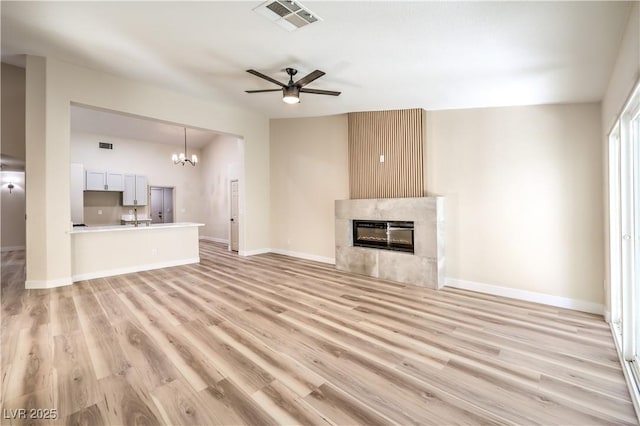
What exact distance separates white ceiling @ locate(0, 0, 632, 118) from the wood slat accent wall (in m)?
0.54

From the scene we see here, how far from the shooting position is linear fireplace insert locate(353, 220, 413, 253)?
485 centimetres

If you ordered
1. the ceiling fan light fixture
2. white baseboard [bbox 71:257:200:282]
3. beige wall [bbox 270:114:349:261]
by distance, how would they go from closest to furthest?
the ceiling fan light fixture
white baseboard [bbox 71:257:200:282]
beige wall [bbox 270:114:349:261]

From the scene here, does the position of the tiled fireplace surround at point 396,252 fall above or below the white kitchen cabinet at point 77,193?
below

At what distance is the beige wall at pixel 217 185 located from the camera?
30.3 feet

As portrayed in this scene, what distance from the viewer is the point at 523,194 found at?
4031mm

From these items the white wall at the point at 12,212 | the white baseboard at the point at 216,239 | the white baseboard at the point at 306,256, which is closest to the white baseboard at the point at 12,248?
the white wall at the point at 12,212

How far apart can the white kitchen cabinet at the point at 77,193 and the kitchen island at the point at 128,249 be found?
350 cm

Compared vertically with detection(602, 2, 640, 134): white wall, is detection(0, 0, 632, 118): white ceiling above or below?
above

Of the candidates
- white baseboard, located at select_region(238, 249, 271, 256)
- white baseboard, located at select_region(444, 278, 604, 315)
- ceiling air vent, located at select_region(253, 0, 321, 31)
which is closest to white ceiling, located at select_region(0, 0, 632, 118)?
ceiling air vent, located at select_region(253, 0, 321, 31)

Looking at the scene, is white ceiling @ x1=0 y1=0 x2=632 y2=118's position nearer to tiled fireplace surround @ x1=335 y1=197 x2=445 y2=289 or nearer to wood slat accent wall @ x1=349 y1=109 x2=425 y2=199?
wood slat accent wall @ x1=349 y1=109 x2=425 y2=199

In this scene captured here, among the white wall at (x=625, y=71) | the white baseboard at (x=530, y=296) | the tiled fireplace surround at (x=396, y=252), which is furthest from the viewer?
the tiled fireplace surround at (x=396, y=252)

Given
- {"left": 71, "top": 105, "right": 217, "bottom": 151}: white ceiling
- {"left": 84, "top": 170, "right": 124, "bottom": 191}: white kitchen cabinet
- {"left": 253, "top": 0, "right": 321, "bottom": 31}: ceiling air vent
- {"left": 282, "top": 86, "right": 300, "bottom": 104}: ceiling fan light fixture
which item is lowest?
{"left": 84, "top": 170, "right": 124, "bottom": 191}: white kitchen cabinet

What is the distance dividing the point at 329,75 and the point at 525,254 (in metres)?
3.83

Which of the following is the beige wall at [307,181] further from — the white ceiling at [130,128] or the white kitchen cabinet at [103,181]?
the white kitchen cabinet at [103,181]
